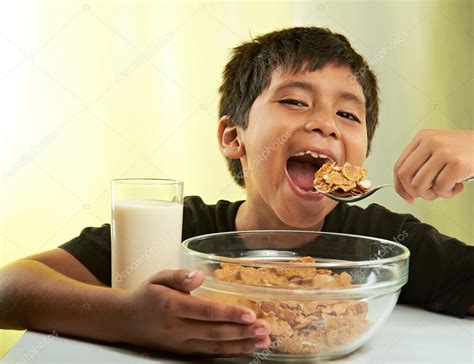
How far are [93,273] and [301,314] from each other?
559 mm

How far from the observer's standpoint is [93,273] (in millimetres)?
1141

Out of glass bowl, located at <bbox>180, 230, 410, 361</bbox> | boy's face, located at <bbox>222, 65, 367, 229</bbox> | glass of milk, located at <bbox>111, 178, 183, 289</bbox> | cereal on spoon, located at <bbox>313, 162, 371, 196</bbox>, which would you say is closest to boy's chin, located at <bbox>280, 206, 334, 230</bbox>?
boy's face, located at <bbox>222, 65, 367, 229</bbox>

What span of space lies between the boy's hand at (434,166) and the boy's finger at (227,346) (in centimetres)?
34

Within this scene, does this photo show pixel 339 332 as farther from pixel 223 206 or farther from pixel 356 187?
pixel 223 206

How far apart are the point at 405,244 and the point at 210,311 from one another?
0.52 m

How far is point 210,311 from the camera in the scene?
2.19 ft

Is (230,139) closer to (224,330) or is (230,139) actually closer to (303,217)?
(303,217)

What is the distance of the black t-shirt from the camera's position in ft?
3.25

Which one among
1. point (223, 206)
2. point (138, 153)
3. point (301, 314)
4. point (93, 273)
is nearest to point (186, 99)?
point (138, 153)

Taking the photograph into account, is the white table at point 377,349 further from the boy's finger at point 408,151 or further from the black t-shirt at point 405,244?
the boy's finger at point 408,151

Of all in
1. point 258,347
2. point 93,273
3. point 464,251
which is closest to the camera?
point 258,347

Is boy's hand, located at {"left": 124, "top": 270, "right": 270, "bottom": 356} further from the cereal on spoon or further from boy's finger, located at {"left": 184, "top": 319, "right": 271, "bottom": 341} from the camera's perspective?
the cereal on spoon

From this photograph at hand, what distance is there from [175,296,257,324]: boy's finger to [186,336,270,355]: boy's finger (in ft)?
0.10

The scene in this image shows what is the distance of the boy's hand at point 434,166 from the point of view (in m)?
0.88
